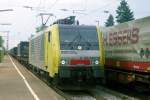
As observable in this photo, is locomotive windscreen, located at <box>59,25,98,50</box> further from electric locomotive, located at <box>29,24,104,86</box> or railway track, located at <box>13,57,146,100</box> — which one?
railway track, located at <box>13,57,146,100</box>

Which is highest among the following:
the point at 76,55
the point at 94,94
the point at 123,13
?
the point at 123,13

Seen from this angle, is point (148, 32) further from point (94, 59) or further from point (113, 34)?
point (113, 34)

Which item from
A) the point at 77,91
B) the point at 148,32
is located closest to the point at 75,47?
the point at 77,91

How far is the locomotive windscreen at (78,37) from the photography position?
21.0m

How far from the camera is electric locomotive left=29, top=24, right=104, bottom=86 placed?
802 inches

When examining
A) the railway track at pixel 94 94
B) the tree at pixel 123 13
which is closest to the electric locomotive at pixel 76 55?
the railway track at pixel 94 94

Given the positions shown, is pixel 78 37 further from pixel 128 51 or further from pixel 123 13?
pixel 123 13

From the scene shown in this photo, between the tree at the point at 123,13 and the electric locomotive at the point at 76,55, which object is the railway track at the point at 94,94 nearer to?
the electric locomotive at the point at 76,55

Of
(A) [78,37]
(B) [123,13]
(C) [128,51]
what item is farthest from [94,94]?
(B) [123,13]

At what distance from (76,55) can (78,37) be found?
105cm

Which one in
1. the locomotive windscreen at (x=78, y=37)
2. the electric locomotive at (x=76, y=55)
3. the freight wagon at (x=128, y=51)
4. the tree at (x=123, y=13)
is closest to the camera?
the freight wagon at (x=128, y=51)

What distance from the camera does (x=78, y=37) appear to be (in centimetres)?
2131

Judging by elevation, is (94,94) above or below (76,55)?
below

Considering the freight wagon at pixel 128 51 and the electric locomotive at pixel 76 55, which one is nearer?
the freight wagon at pixel 128 51
